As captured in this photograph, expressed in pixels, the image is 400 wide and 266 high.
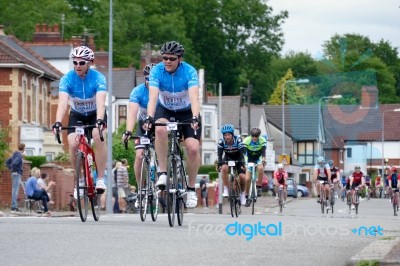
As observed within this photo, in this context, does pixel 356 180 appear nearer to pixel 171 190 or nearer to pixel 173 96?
pixel 173 96

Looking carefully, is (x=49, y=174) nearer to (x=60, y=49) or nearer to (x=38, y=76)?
(x=38, y=76)

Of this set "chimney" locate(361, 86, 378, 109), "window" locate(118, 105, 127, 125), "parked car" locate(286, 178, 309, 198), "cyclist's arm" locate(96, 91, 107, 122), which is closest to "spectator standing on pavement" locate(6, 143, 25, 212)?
"cyclist's arm" locate(96, 91, 107, 122)

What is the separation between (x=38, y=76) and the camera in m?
66.3

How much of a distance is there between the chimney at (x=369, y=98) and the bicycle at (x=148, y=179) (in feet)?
371

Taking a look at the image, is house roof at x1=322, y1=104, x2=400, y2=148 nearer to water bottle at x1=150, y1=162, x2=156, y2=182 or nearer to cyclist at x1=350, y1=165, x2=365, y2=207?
cyclist at x1=350, y1=165, x2=365, y2=207

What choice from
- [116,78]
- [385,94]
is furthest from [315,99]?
[116,78]

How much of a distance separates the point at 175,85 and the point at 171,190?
4.73 ft

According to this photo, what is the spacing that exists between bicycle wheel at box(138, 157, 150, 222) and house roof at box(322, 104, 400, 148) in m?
119

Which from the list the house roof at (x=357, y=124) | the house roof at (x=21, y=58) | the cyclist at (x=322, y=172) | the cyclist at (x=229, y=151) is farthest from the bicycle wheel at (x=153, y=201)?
the house roof at (x=357, y=124)

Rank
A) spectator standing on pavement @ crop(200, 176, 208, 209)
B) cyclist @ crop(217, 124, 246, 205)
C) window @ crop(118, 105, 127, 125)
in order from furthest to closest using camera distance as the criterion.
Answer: window @ crop(118, 105, 127, 125)
spectator standing on pavement @ crop(200, 176, 208, 209)
cyclist @ crop(217, 124, 246, 205)

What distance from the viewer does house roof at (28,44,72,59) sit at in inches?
3115

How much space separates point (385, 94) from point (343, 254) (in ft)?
421

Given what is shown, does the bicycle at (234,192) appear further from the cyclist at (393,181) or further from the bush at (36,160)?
the bush at (36,160)

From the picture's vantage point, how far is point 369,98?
136 m
